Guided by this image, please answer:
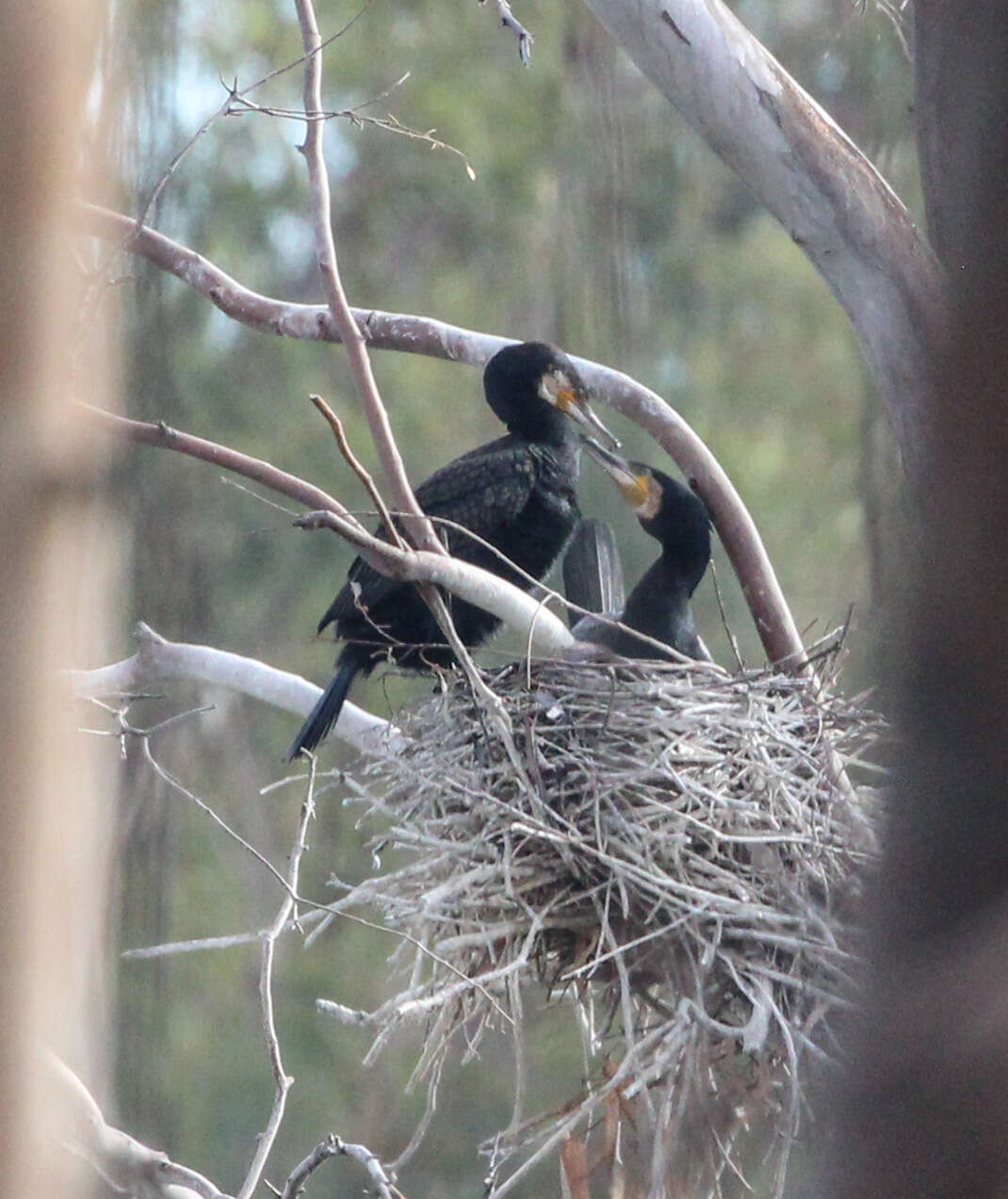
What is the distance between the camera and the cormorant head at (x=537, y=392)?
12.3ft

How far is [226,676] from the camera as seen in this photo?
3.58 metres

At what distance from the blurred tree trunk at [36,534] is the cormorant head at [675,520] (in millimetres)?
2414

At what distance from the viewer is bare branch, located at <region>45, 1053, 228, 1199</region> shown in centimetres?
222

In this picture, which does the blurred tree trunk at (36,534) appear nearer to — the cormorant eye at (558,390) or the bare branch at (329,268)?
the bare branch at (329,268)

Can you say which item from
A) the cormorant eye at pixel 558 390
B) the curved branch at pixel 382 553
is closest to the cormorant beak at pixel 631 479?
the cormorant eye at pixel 558 390

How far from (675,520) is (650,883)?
1.07 meters

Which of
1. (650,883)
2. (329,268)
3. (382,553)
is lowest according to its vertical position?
(650,883)

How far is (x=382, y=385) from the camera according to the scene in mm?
10930

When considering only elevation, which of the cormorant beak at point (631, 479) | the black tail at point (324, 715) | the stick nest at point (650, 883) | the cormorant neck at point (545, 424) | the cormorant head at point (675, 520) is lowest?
the stick nest at point (650, 883)

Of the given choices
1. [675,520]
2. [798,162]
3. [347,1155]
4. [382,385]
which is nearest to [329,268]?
[798,162]

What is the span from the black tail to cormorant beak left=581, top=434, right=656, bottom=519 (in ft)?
2.38

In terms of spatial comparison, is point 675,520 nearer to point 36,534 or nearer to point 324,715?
point 324,715

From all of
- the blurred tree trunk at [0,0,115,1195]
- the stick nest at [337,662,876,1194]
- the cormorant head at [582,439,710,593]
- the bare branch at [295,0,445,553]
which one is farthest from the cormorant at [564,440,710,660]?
the blurred tree trunk at [0,0,115,1195]

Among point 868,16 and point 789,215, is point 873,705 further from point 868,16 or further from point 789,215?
point 868,16
